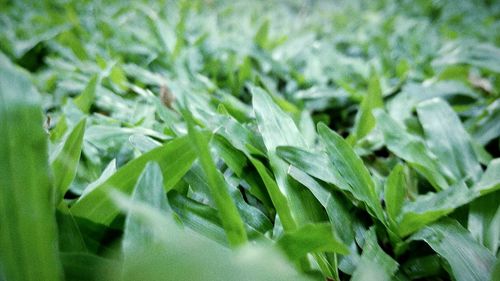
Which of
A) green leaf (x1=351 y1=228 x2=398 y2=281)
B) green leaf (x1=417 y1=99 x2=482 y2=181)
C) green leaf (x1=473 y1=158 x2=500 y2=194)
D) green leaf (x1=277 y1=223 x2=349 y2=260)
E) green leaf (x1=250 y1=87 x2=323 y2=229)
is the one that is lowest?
green leaf (x1=417 y1=99 x2=482 y2=181)

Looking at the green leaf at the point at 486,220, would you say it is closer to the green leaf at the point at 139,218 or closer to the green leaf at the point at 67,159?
the green leaf at the point at 139,218

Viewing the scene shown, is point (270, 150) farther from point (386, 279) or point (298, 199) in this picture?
point (386, 279)

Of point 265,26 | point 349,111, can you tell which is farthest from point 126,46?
point 349,111

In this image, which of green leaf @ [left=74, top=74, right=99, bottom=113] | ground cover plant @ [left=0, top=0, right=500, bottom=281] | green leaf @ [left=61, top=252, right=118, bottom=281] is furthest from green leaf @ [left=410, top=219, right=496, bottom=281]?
green leaf @ [left=74, top=74, right=99, bottom=113]

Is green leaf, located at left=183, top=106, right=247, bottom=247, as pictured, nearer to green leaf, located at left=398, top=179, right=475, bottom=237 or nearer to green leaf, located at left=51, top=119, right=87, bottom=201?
green leaf, located at left=51, top=119, right=87, bottom=201

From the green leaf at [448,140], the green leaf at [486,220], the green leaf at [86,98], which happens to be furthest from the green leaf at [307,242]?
the green leaf at [86,98]

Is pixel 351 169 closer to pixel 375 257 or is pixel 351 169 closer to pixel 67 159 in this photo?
pixel 375 257
